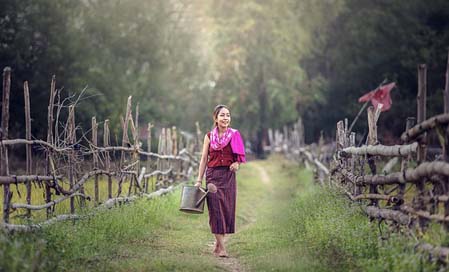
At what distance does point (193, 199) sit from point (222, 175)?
18.7 inches

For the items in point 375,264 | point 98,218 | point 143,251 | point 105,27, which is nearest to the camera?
point 375,264

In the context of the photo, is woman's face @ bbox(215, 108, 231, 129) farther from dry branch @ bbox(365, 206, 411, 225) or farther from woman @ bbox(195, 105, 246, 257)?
dry branch @ bbox(365, 206, 411, 225)

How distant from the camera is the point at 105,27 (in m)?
33.1

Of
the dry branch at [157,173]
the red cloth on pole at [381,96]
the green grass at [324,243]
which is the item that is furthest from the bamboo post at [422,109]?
the red cloth on pole at [381,96]

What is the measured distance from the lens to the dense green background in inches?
1032

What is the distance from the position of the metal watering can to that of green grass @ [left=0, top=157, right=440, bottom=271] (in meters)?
0.55

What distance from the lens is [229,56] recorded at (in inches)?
1672

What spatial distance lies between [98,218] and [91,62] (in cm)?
2077

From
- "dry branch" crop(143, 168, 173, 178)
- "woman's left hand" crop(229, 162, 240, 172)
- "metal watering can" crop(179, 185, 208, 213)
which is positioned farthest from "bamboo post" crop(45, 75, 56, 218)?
"dry branch" crop(143, 168, 173, 178)

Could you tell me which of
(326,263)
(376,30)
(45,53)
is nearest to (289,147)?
(376,30)

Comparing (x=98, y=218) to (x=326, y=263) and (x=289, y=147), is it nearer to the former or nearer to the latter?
(x=326, y=263)

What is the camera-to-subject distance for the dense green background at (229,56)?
26.2 meters

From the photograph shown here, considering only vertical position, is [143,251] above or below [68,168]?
below

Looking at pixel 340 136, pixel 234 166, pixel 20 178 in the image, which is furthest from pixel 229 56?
pixel 20 178
